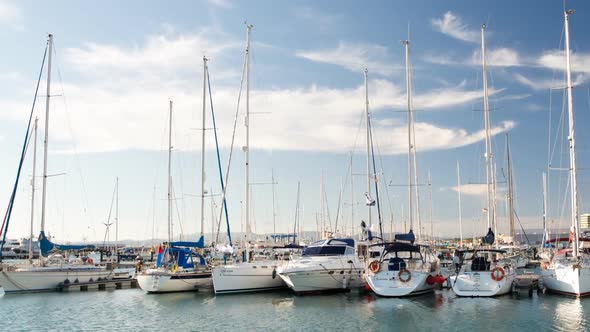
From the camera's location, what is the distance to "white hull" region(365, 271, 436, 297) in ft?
110

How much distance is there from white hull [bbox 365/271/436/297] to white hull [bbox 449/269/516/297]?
2.33 metres

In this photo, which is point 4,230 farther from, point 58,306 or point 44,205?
point 58,306

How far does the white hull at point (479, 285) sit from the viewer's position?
33031 millimetres

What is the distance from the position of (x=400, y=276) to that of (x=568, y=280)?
390 inches

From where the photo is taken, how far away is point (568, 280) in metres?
32.2

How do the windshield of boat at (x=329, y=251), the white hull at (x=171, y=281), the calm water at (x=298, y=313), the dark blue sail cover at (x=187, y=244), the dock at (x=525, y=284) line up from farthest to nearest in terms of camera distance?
the dark blue sail cover at (x=187, y=244)
the white hull at (x=171, y=281)
the windshield of boat at (x=329, y=251)
the dock at (x=525, y=284)
the calm water at (x=298, y=313)

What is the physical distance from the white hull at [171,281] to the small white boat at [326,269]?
22.5 ft

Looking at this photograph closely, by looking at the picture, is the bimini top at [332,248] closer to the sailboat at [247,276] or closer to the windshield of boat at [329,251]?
the windshield of boat at [329,251]

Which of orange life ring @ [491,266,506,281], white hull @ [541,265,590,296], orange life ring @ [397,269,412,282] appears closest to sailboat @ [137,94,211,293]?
orange life ring @ [397,269,412,282]

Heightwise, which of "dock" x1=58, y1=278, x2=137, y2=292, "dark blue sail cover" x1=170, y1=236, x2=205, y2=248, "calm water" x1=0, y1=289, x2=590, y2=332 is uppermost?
"dark blue sail cover" x1=170, y1=236, x2=205, y2=248

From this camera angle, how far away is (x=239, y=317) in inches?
1141

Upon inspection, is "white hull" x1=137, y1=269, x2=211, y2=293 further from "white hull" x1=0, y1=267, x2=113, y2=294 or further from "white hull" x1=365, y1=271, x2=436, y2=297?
"white hull" x1=365, y1=271, x2=436, y2=297

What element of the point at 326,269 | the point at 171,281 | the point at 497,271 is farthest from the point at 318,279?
the point at 497,271

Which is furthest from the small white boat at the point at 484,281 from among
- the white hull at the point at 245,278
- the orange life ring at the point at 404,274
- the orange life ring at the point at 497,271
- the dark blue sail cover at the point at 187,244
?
the dark blue sail cover at the point at 187,244
